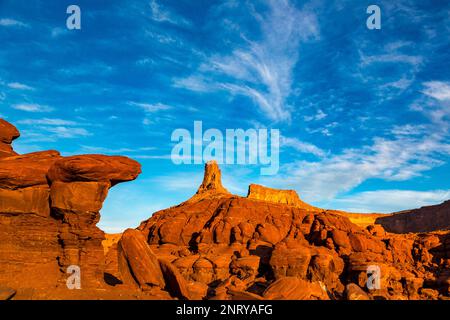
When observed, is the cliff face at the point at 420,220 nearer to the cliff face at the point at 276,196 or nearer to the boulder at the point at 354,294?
the cliff face at the point at 276,196

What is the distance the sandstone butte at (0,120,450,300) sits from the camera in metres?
22.5

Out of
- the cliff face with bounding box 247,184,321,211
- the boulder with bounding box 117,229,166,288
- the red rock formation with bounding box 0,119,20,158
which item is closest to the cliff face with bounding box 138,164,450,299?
the boulder with bounding box 117,229,166,288

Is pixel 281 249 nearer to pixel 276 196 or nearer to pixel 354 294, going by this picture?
pixel 354 294

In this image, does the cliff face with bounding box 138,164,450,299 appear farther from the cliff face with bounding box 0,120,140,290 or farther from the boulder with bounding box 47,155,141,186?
the boulder with bounding box 47,155,141,186

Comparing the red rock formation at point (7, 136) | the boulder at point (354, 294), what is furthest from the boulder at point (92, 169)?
the boulder at point (354, 294)

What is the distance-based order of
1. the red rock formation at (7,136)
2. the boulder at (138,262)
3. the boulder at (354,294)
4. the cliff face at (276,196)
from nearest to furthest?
the boulder at (354,294), the boulder at (138,262), the red rock formation at (7,136), the cliff face at (276,196)

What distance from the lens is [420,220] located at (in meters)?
133

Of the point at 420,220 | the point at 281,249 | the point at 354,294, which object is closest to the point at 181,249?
the point at 281,249

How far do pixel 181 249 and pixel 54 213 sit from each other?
146 ft

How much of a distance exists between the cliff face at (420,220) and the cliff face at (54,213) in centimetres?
12273

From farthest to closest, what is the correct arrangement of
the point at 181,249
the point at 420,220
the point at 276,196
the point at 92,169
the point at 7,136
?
the point at 420,220 < the point at 276,196 < the point at 181,249 < the point at 7,136 < the point at 92,169

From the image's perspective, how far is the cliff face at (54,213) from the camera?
22.7 m
